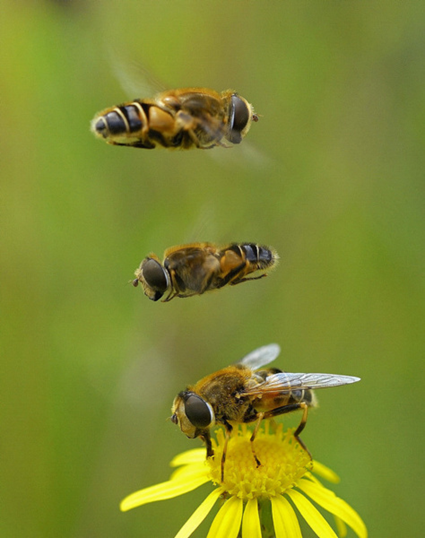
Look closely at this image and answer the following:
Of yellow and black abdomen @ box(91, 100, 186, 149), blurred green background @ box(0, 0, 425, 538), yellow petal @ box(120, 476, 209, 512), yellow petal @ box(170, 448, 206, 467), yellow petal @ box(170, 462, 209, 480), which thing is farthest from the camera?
blurred green background @ box(0, 0, 425, 538)

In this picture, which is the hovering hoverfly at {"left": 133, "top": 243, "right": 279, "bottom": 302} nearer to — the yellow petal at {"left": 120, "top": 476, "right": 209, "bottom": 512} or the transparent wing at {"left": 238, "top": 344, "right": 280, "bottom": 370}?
the transparent wing at {"left": 238, "top": 344, "right": 280, "bottom": 370}

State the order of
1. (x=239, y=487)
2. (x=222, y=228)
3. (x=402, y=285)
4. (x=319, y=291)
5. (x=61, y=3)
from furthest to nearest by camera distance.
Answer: (x=319, y=291), (x=402, y=285), (x=61, y=3), (x=222, y=228), (x=239, y=487)

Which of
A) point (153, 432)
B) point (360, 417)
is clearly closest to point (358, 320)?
point (360, 417)

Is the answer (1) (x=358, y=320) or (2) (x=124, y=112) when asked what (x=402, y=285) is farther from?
(2) (x=124, y=112)

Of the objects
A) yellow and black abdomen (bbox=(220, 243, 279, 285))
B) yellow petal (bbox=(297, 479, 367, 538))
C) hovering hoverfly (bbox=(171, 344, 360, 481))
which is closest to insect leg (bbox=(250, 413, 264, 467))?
hovering hoverfly (bbox=(171, 344, 360, 481))

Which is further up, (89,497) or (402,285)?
(402,285)

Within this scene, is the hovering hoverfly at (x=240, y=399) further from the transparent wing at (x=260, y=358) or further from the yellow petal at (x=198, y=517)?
the transparent wing at (x=260, y=358)

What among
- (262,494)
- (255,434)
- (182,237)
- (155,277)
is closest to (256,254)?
(155,277)
